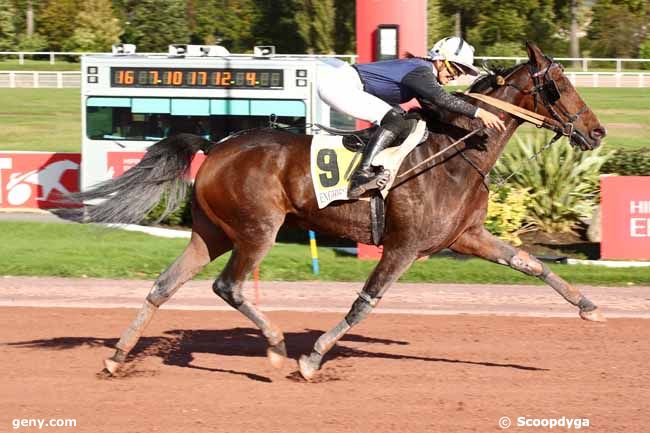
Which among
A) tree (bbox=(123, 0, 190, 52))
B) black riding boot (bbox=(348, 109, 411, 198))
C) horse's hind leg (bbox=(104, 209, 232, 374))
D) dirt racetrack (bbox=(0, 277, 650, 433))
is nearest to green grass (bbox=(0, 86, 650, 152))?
tree (bbox=(123, 0, 190, 52))

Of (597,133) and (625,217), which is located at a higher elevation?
(597,133)

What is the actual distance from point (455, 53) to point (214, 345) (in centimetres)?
329

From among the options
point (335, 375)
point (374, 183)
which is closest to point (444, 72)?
point (374, 183)

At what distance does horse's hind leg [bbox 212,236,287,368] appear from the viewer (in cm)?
804

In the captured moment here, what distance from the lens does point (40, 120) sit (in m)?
36.1

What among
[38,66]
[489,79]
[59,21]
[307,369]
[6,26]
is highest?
[59,21]

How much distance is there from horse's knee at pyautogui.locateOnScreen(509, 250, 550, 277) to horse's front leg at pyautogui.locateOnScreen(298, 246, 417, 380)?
87 cm

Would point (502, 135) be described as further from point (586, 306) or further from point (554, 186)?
point (554, 186)

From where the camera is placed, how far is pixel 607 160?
17.2 m

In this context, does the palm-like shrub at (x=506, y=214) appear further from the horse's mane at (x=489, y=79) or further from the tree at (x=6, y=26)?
the tree at (x=6, y=26)

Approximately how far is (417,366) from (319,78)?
2.38 m

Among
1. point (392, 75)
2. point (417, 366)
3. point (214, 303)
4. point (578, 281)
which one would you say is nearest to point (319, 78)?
point (392, 75)

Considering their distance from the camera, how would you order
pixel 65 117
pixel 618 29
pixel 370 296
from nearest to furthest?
pixel 370 296, pixel 65 117, pixel 618 29

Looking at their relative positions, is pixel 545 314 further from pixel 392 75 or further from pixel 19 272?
pixel 19 272
